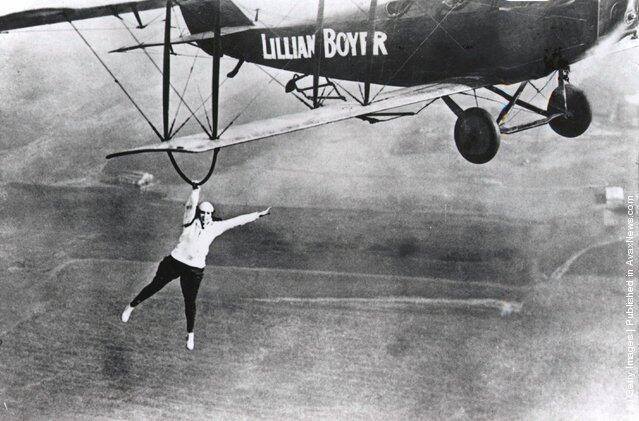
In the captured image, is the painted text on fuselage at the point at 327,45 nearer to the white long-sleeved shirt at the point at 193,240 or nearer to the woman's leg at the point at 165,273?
the white long-sleeved shirt at the point at 193,240

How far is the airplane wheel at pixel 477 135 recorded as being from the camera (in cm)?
640

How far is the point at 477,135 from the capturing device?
256 inches

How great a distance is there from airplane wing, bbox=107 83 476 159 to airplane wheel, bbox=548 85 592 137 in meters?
1.18

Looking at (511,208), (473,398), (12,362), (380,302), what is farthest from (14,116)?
(473,398)

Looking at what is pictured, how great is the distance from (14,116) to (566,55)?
13656mm

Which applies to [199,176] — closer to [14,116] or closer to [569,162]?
[14,116]

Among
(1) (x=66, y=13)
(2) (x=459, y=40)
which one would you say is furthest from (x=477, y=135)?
(1) (x=66, y=13)

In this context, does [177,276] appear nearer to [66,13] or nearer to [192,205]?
[192,205]

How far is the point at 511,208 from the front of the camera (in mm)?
13070

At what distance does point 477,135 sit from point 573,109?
1553 millimetres

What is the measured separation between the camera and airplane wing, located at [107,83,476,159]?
5582mm

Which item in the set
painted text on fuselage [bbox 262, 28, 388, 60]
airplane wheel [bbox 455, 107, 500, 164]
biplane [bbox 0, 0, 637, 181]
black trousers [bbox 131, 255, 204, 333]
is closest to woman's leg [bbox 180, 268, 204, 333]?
black trousers [bbox 131, 255, 204, 333]

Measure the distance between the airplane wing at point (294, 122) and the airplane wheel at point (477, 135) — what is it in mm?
388

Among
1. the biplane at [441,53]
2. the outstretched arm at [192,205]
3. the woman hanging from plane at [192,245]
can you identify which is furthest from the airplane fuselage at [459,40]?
the woman hanging from plane at [192,245]
